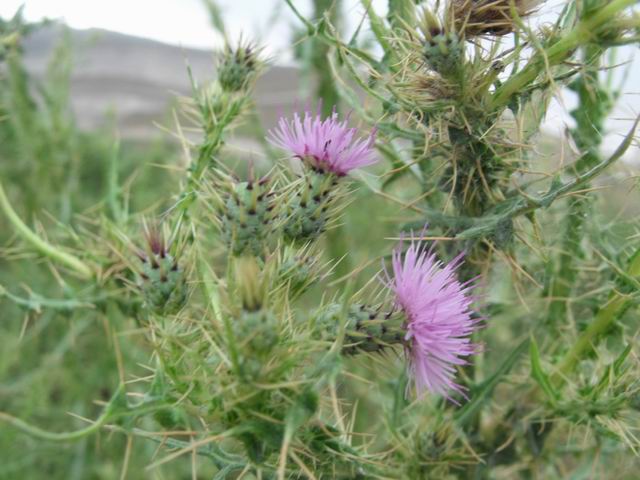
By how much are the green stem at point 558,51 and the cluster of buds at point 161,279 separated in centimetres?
39

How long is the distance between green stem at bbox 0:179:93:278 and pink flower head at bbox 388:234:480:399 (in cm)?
59

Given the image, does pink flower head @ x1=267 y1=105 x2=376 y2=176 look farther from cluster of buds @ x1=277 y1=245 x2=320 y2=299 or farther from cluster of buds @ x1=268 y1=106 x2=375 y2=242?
cluster of buds @ x1=277 y1=245 x2=320 y2=299

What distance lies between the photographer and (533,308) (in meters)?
1.19

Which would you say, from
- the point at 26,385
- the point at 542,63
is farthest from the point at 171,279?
the point at 26,385

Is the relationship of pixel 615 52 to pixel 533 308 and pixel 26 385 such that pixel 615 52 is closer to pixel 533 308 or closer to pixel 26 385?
pixel 533 308

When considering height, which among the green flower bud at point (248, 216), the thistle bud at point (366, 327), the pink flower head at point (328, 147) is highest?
the pink flower head at point (328, 147)

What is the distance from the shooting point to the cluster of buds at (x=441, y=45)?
688 mm

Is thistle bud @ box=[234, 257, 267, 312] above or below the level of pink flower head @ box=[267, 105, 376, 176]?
below

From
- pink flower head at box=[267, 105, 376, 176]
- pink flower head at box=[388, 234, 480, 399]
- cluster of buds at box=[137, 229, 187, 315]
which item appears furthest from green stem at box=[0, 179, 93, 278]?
pink flower head at box=[388, 234, 480, 399]

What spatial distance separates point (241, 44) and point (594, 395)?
0.67 meters

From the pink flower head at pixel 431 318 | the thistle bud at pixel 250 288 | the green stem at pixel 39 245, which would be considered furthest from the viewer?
the green stem at pixel 39 245

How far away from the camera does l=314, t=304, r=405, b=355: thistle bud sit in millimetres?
693

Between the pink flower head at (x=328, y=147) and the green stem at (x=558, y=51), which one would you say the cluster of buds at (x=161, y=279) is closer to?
the pink flower head at (x=328, y=147)

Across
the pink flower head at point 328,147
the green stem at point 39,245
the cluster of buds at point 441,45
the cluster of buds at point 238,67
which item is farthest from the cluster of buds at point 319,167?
the green stem at point 39,245
